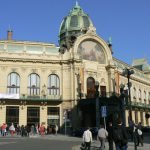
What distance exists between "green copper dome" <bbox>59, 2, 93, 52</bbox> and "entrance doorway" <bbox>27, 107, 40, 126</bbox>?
16.0 meters

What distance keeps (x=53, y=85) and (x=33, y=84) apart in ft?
11.3

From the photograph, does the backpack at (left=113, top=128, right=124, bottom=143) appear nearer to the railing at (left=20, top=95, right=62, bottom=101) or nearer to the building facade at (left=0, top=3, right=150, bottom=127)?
the building facade at (left=0, top=3, right=150, bottom=127)

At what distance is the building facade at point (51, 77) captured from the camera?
5238 centimetres

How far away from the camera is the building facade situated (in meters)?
52.4

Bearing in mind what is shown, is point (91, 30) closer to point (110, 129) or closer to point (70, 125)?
point (70, 125)

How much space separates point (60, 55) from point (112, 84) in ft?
35.5

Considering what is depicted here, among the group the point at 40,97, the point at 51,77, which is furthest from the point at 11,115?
the point at 51,77

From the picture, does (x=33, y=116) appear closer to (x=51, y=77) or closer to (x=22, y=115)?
(x=22, y=115)

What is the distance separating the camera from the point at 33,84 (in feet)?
177

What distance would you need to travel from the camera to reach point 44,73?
181 feet

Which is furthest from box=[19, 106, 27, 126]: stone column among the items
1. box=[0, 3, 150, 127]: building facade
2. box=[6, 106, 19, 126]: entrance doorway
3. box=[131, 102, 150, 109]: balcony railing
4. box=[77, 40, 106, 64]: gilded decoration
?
box=[131, 102, 150, 109]: balcony railing

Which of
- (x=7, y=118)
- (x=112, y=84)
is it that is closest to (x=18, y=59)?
(x=7, y=118)

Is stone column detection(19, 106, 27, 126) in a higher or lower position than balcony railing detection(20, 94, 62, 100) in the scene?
lower

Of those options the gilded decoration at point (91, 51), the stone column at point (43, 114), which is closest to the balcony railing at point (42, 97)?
the stone column at point (43, 114)
